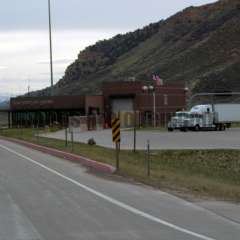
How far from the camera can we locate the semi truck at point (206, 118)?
71.4 m

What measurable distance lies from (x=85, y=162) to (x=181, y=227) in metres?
17.7

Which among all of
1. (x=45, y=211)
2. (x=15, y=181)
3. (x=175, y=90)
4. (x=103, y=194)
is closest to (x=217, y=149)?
(x=15, y=181)

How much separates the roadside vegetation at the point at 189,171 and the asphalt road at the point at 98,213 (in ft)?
3.52

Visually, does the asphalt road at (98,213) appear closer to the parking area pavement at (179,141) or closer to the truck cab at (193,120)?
the parking area pavement at (179,141)

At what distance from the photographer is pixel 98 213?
45.8 feet

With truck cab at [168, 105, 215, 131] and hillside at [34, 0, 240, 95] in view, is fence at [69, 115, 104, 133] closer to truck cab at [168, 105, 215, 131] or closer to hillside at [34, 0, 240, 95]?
truck cab at [168, 105, 215, 131]

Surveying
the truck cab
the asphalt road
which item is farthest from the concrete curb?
the truck cab

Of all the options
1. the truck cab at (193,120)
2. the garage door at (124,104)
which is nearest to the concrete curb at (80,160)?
the truck cab at (193,120)

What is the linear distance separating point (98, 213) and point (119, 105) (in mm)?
79366

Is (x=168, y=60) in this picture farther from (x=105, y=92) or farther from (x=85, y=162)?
(x=85, y=162)

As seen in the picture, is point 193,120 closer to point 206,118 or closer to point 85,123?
point 206,118

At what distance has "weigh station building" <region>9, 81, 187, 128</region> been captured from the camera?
91.9 metres

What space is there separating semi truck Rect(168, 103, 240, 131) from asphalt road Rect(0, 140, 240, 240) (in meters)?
50.0

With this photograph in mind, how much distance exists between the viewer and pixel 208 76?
13612cm
